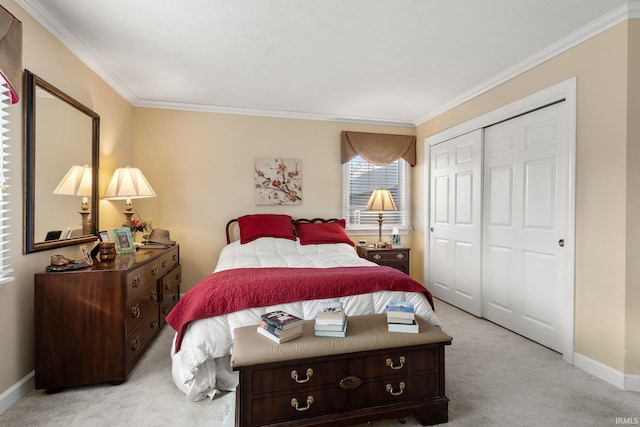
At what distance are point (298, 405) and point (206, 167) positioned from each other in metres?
3.18

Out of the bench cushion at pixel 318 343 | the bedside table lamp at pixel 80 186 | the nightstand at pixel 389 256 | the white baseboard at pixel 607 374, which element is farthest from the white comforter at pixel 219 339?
the nightstand at pixel 389 256

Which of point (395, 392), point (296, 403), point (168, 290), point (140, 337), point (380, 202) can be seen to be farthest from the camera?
point (380, 202)

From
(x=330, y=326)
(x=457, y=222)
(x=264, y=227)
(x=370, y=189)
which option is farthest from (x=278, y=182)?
(x=330, y=326)

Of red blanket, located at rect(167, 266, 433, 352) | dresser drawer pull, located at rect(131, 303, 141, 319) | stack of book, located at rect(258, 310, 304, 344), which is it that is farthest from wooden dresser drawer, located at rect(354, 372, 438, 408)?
dresser drawer pull, located at rect(131, 303, 141, 319)

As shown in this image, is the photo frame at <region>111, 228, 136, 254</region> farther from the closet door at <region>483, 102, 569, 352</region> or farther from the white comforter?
the closet door at <region>483, 102, 569, 352</region>

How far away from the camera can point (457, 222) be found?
384 centimetres

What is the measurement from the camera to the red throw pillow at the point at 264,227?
381 centimetres

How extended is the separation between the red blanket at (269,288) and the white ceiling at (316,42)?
5.92 ft

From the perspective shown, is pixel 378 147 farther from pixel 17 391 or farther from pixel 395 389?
pixel 17 391

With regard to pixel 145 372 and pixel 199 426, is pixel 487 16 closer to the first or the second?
pixel 199 426

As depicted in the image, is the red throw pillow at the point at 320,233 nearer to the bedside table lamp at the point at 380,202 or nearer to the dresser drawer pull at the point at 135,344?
the bedside table lamp at the point at 380,202

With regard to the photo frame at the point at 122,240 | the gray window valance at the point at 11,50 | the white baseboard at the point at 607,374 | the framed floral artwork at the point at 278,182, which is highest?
the gray window valance at the point at 11,50

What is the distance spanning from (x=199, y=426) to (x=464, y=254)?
3141 mm

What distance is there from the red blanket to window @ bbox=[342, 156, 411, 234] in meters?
2.11
